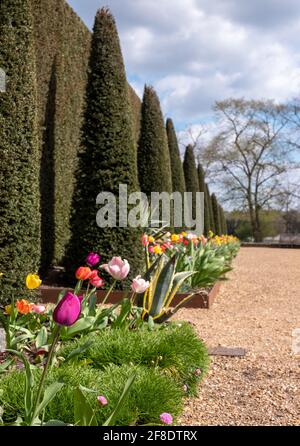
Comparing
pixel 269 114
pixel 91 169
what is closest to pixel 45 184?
pixel 91 169

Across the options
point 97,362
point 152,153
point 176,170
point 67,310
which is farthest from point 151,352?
point 176,170

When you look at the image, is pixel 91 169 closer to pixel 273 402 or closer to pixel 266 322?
pixel 266 322

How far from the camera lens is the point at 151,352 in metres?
3.24

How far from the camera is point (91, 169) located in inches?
277

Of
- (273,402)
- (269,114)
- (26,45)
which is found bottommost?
(273,402)

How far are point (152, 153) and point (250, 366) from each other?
707 centimetres

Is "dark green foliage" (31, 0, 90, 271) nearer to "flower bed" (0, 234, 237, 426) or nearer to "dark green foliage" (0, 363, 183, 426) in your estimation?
"flower bed" (0, 234, 237, 426)

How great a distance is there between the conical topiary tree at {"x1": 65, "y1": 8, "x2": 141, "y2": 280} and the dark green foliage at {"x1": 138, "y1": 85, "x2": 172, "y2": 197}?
3006mm

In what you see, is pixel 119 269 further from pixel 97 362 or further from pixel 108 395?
pixel 108 395

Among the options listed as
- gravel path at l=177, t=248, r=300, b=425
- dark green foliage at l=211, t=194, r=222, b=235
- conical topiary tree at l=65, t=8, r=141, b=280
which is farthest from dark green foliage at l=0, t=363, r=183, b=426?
dark green foliage at l=211, t=194, r=222, b=235

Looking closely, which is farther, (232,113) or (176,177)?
(232,113)

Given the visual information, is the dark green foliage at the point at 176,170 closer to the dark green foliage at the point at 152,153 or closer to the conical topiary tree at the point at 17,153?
the dark green foliage at the point at 152,153

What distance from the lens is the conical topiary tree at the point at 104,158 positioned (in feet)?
22.6

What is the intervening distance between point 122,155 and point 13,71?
7.43 feet
